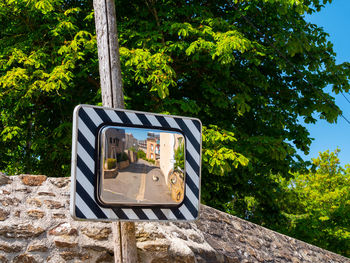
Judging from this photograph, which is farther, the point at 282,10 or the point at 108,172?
the point at 282,10

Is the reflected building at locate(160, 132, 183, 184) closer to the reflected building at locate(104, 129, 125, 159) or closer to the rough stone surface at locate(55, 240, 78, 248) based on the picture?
the reflected building at locate(104, 129, 125, 159)

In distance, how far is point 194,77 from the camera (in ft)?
36.9

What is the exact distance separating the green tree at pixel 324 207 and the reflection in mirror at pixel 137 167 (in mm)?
10522

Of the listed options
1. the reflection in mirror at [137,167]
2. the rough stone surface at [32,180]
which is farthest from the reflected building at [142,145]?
the rough stone surface at [32,180]

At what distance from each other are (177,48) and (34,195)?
5682 mm

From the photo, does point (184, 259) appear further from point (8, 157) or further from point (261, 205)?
point (261, 205)

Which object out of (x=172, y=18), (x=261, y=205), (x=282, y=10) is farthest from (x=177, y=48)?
(x=261, y=205)

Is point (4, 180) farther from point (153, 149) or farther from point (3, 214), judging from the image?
point (153, 149)

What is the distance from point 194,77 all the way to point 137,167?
9118 mm

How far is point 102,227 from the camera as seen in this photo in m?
4.66

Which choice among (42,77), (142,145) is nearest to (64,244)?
(142,145)

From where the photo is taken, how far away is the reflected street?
2.26 m

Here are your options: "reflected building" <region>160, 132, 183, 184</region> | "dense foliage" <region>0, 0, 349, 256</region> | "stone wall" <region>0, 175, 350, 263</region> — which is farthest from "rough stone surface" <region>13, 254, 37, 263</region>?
"dense foliage" <region>0, 0, 349, 256</region>

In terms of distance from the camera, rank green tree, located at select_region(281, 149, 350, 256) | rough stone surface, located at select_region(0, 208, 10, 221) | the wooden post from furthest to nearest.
→ green tree, located at select_region(281, 149, 350, 256), rough stone surface, located at select_region(0, 208, 10, 221), the wooden post
